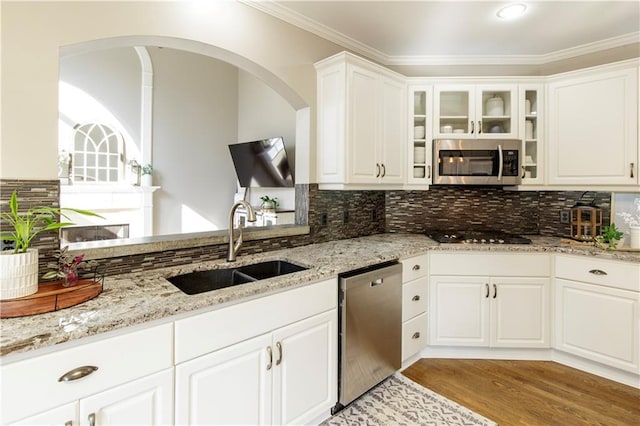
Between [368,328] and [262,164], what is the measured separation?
3250 mm

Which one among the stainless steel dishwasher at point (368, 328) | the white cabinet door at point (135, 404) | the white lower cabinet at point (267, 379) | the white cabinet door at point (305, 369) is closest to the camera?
the white cabinet door at point (135, 404)

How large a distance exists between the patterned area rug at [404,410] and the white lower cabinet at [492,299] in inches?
25.4

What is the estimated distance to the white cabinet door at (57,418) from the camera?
987 millimetres

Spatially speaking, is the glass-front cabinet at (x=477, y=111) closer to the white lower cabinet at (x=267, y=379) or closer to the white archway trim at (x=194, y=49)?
the white archway trim at (x=194, y=49)

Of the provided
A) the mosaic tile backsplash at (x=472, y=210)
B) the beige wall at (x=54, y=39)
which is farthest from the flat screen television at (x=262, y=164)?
the beige wall at (x=54, y=39)

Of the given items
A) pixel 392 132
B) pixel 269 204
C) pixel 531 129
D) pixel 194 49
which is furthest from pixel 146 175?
pixel 531 129

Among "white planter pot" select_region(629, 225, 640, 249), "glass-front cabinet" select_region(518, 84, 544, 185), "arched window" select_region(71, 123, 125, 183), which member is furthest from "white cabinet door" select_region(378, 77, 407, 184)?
"arched window" select_region(71, 123, 125, 183)

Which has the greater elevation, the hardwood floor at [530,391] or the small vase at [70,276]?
the small vase at [70,276]

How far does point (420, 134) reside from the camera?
2979 mm

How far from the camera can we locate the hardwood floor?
2.00 meters

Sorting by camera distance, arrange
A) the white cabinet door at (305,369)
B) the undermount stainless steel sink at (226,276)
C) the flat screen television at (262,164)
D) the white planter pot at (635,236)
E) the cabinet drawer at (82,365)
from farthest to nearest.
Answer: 1. the flat screen television at (262,164)
2. the white planter pot at (635,236)
3. the undermount stainless steel sink at (226,276)
4. the white cabinet door at (305,369)
5. the cabinet drawer at (82,365)

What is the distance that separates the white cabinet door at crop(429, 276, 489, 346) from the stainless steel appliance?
0.99 feet

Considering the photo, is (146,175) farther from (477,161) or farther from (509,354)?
(509,354)

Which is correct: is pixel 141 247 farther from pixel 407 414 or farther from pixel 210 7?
pixel 407 414
